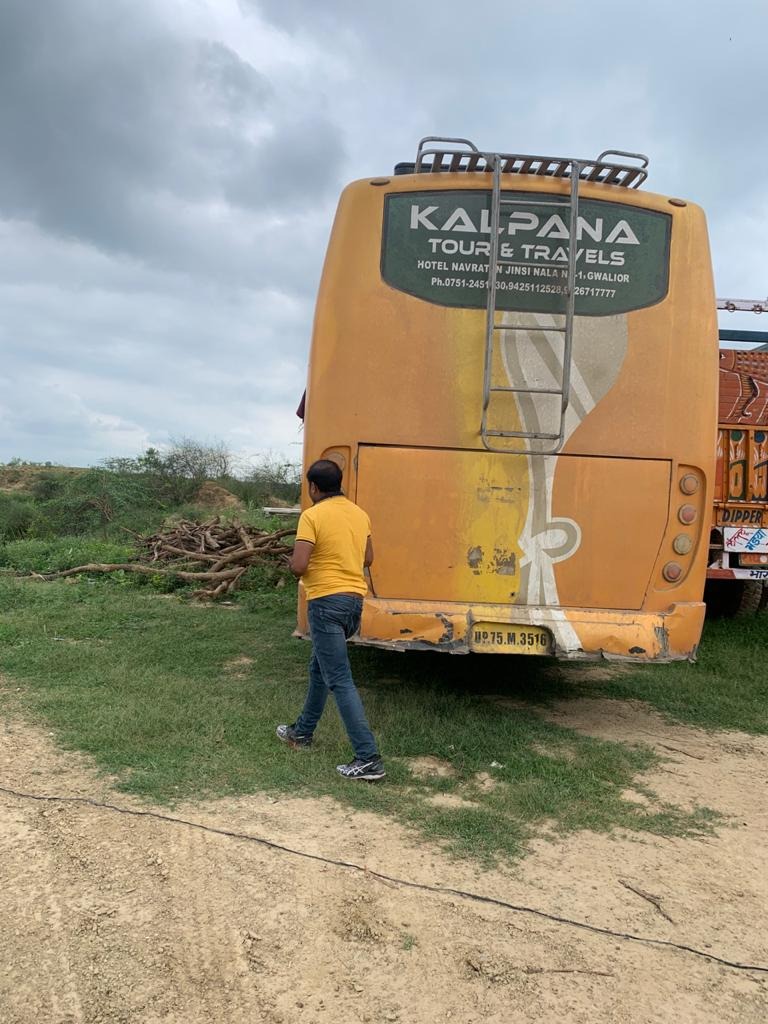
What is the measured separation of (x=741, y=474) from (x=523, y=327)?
4006 millimetres

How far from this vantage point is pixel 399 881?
3.32 m

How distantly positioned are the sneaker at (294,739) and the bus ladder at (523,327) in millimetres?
2096

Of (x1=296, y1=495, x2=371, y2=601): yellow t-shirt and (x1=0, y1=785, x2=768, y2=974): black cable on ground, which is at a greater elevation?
(x1=296, y1=495, x2=371, y2=601): yellow t-shirt

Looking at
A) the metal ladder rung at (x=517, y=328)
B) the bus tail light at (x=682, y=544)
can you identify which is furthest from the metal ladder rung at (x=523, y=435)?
the bus tail light at (x=682, y=544)

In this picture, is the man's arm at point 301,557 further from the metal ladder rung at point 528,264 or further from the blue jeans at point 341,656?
the metal ladder rung at point 528,264

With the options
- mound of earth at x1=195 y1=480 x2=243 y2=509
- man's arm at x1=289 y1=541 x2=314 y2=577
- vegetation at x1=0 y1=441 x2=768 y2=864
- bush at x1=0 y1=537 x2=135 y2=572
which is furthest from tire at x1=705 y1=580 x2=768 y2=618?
mound of earth at x1=195 y1=480 x2=243 y2=509

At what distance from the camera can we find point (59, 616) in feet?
29.6

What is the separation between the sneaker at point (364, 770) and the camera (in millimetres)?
4359

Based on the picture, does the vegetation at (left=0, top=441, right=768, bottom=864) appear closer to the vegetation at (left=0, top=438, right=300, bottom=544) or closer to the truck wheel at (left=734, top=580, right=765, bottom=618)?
the truck wheel at (left=734, top=580, right=765, bottom=618)

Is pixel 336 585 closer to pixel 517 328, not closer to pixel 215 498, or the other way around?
pixel 517 328

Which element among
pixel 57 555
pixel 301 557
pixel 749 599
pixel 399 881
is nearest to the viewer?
pixel 399 881

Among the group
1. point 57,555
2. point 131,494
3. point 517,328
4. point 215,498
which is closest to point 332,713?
point 517,328

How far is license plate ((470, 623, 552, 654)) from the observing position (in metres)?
5.11

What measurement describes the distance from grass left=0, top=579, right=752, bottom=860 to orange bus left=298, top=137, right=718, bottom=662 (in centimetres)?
66
